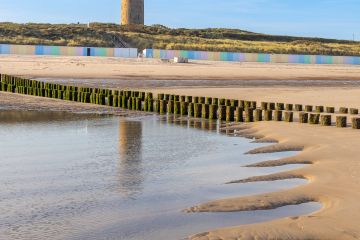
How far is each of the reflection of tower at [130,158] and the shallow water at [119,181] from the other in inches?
0.6

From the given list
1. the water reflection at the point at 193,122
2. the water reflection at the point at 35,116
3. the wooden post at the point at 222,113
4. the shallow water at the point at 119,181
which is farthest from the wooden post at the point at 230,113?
the water reflection at the point at 35,116

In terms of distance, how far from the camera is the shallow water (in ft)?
22.6

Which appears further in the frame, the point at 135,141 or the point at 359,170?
the point at 135,141

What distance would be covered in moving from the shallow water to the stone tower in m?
134

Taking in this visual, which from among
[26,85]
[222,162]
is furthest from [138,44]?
[222,162]

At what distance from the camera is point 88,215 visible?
7.29 metres

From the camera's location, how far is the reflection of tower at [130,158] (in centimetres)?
903

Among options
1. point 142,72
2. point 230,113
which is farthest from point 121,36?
point 230,113

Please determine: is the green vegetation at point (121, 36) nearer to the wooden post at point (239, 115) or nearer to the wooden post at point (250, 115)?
the wooden post at point (239, 115)

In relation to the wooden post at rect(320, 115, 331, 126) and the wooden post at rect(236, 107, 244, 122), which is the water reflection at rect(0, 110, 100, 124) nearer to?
the wooden post at rect(236, 107, 244, 122)

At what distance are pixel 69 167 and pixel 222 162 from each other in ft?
8.86

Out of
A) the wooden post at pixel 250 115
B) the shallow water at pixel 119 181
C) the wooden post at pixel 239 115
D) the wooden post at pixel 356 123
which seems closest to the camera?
the shallow water at pixel 119 181

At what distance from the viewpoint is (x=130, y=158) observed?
1149 cm

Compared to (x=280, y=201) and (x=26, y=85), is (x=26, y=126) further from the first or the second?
(x=26, y=85)
